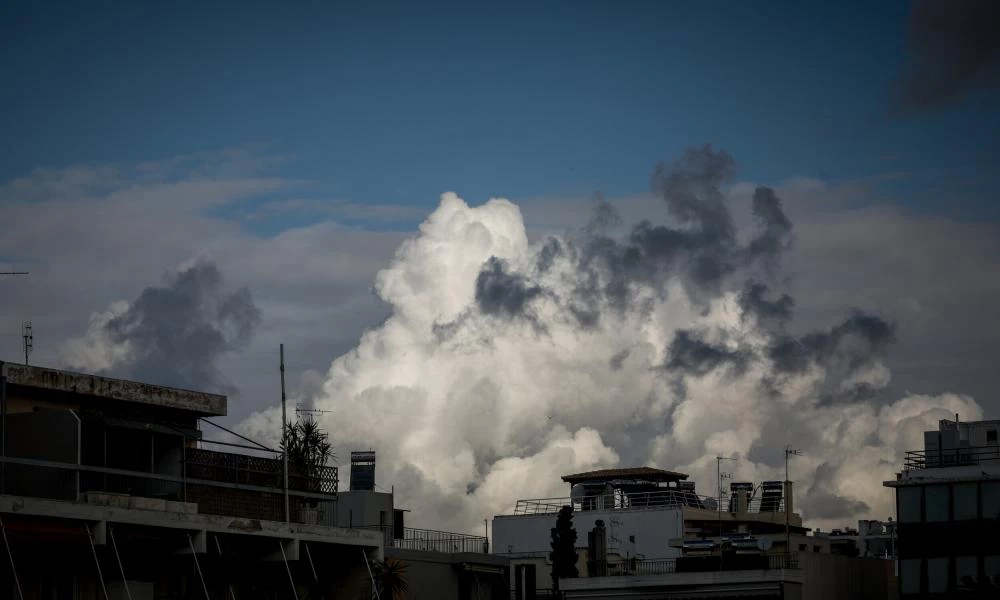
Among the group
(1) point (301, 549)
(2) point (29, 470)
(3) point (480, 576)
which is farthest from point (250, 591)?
(3) point (480, 576)

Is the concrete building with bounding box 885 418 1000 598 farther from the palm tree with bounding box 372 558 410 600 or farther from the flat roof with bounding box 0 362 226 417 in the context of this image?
the flat roof with bounding box 0 362 226 417

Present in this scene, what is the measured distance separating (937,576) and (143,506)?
34.3m

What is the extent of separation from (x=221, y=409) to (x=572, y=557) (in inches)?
974

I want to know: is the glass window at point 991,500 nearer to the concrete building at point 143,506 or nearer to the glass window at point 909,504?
the glass window at point 909,504

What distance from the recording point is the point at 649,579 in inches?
2527

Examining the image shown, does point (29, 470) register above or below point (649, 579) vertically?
above

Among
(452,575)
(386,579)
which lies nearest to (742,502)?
(452,575)

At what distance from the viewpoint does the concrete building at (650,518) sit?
87.0m

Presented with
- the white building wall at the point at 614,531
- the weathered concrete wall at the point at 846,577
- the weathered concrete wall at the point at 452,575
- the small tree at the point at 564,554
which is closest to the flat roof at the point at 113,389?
the weathered concrete wall at the point at 452,575

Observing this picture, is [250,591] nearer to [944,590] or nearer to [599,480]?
[944,590]

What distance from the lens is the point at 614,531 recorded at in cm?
8850

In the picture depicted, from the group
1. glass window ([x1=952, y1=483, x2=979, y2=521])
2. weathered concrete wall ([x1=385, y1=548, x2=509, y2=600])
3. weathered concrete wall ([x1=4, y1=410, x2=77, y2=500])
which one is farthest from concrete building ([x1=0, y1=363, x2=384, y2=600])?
glass window ([x1=952, y1=483, x2=979, y2=521])

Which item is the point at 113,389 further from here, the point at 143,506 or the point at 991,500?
the point at 991,500

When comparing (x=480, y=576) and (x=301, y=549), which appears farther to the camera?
(x=480, y=576)
